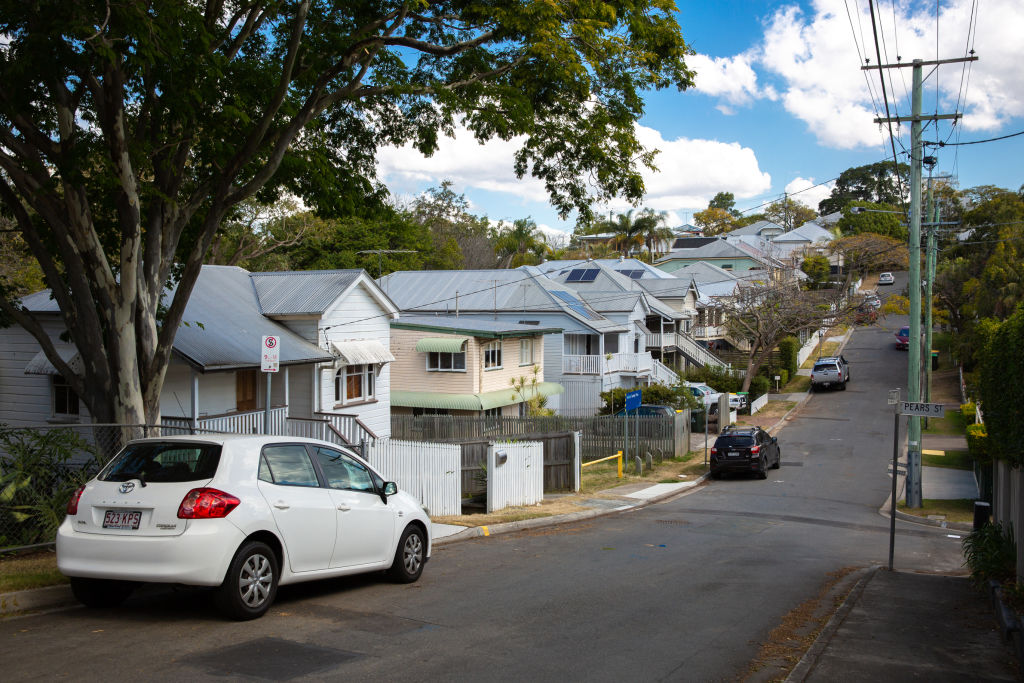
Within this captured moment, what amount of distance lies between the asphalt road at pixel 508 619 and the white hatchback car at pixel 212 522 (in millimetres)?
385

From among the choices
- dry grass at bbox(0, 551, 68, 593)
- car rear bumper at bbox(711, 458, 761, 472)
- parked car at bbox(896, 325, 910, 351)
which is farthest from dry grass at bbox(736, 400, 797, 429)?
dry grass at bbox(0, 551, 68, 593)

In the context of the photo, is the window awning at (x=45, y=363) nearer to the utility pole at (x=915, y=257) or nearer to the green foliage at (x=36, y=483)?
the green foliage at (x=36, y=483)

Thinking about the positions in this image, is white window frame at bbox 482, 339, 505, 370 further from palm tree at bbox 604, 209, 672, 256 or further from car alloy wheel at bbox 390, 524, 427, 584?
palm tree at bbox 604, 209, 672, 256

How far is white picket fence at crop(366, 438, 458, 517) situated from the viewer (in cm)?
1602

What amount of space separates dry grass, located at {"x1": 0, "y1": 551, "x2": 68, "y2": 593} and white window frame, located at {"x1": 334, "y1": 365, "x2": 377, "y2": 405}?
14.8 meters

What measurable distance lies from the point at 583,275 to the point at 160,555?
45101 millimetres

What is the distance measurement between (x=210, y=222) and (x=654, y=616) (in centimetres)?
777

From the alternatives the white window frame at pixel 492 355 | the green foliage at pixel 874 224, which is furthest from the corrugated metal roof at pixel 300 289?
the green foliage at pixel 874 224

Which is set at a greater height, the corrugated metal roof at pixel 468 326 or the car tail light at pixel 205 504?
the corrugated metal roof at pixel 468 326

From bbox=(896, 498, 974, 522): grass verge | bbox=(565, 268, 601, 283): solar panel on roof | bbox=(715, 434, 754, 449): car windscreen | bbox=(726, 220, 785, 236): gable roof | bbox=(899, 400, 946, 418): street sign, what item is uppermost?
bbox=(726, 220, 785, 236): gable roof

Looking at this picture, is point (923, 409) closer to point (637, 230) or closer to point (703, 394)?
point (703, 394)

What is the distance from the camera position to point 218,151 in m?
12.7

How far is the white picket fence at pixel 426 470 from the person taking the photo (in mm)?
16016

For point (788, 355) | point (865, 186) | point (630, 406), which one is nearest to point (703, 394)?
point (630, 406)
